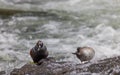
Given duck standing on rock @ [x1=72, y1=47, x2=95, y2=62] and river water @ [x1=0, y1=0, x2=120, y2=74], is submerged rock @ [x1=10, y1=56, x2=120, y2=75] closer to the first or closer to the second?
duck standing on rock @ [x1=72, y1=47, x2=95, y2=62]

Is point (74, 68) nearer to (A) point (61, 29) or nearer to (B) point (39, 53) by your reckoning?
(B) point (39, 53)

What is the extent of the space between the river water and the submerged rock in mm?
1885

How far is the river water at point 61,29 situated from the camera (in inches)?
342

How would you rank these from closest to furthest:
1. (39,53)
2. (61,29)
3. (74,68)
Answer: (74,68) < (39,53) < (61,29)

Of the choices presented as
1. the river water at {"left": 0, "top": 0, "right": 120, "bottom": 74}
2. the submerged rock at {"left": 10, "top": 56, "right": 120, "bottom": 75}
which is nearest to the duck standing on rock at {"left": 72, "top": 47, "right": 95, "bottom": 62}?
the submerged rock at {"left": 10, "top": 56, "right": 120, "bottom": 75}

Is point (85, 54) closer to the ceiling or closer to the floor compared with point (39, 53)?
closer to the floor

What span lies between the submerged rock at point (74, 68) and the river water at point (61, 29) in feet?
6.19

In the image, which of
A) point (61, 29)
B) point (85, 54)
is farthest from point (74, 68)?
point (61, 29)

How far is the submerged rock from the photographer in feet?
16.5

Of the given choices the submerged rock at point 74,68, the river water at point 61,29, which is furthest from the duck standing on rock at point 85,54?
the river water at point 61,29

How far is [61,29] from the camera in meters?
10.9

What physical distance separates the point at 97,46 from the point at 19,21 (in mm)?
3361

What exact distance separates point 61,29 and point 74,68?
18.7 ft

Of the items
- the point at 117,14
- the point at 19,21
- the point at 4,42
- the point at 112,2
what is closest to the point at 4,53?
the point at 4,42
